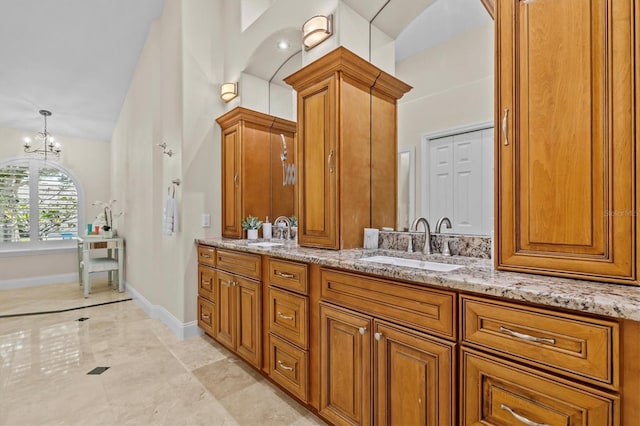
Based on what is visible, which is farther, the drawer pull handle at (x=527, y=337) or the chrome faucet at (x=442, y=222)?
the chrome faucet at (x=442, y=222)

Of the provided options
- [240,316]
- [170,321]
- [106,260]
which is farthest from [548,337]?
[106,260]

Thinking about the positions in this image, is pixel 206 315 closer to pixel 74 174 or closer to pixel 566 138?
pixel 566 138

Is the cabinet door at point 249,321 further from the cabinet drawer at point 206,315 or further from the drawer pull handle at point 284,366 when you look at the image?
the cabinet drawer at point 206,315

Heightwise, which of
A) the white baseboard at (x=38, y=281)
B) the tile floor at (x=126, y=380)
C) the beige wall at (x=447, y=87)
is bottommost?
the tile floor at (x=126, y=380)

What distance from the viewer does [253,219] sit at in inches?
114

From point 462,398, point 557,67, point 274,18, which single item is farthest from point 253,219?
point 557,67

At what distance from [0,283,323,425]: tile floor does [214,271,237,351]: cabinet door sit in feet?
0.57

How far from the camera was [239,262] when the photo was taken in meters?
2.31

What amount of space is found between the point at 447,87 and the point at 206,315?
267 centimetres

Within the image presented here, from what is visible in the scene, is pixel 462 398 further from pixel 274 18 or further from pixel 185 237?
pixel 274 18

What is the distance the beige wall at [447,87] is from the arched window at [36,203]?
6.13 meters

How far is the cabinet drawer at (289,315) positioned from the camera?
1745 millimetres

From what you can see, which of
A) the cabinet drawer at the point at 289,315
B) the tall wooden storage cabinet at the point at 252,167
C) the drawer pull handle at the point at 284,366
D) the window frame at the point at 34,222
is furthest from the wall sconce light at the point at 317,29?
the window frame at the point at 34,222

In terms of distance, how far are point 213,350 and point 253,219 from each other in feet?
3.91
